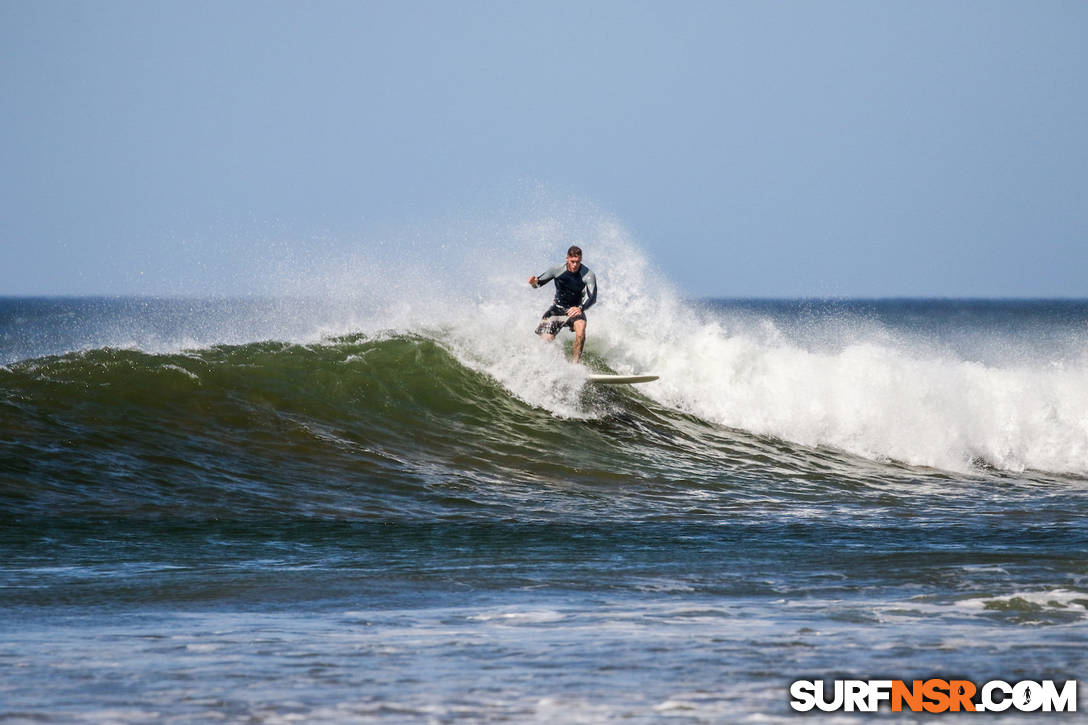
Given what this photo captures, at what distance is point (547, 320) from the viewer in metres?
16.4

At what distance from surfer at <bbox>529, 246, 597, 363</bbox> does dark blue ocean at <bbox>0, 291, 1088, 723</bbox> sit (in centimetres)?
58

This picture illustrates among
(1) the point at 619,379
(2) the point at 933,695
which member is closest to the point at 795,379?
(1) the point at 619,379

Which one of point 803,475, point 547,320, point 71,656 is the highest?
point 547,320

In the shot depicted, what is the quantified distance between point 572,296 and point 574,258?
0.57m

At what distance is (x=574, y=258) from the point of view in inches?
625

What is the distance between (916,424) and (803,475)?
11.9 ft

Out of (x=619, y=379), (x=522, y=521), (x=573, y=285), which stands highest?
(x=573, y=285)

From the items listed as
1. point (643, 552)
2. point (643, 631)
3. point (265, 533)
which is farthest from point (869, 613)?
point (265, 533)

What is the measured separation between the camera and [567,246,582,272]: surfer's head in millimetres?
15867

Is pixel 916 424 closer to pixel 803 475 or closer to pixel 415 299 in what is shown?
pixel 803 475

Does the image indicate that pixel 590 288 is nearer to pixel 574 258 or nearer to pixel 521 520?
pixel 574 258

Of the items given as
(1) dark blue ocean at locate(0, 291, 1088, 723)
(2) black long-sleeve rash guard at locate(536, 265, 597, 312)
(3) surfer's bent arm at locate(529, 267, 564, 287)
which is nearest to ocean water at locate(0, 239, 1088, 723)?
(1) dark blue ocean at locate(0, 291, 1088, 723)

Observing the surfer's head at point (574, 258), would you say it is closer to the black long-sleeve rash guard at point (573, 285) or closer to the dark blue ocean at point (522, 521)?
the black long-sleeve rash guard at point (573, 285)

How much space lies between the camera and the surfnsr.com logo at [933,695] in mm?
4887
